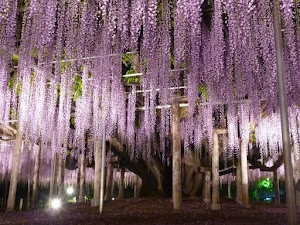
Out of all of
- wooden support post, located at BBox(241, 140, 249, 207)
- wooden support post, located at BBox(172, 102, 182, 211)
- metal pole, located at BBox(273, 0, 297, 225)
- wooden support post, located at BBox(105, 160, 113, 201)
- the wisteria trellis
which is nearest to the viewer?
metal pole, located at BBox(273, 0, 297, 225)

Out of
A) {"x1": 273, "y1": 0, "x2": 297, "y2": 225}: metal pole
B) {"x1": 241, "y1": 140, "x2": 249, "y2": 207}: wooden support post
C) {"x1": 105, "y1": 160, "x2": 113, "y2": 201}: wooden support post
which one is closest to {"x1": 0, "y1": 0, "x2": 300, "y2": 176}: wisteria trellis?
{"x1": 241, "y1": 140, "x2": 249, "y2": 207}: wooden support post

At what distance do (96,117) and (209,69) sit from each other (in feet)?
18.0

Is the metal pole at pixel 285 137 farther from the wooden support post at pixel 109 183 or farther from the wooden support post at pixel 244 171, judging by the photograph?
the wooden support post at pixel 109 183

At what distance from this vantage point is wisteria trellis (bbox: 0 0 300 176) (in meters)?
7.24

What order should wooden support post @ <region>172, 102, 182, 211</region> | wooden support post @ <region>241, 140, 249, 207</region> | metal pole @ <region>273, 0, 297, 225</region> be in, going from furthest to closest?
1. wooden support post @ <region>241, 140, 249, 207</region>
2. wooden support post @ <region>172, 102, 182, 211</region>
3. metal pole @ <region>273, 0, 297, 225</region>

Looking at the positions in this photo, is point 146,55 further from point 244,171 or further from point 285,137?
point 244,171

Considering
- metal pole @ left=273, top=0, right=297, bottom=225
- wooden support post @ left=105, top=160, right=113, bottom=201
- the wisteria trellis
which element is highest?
the wisteria trellis

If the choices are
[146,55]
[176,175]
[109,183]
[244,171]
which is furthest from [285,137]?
[109,183]

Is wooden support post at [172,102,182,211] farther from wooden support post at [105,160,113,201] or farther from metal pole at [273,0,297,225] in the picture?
wooden support post at [105,160,113,201]

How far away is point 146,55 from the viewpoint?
338 inches

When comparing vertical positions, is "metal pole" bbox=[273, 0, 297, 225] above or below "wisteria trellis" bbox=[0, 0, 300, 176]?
below

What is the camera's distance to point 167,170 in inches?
632

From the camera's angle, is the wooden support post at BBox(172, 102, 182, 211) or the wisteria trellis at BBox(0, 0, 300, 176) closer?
the wisteria trellis at BBox(0, 0, 300, 176)

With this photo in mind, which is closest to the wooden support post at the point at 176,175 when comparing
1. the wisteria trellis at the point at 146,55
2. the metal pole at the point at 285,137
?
the wisteria trellis at the point at 146,55
